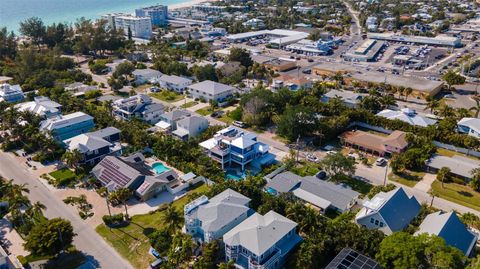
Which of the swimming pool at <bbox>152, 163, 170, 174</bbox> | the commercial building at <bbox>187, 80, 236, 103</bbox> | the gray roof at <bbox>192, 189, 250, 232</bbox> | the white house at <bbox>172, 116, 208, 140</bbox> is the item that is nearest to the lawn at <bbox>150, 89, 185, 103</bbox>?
the commercial building at <bbox>187, 80, 236, 103</bbox>

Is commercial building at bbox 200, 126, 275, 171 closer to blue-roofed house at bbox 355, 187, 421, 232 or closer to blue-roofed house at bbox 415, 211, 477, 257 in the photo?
blue-roofed house at bbox 355, 187, 421, 232

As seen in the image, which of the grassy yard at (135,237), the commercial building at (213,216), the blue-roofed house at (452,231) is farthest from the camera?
the grassy yard at (135,237)

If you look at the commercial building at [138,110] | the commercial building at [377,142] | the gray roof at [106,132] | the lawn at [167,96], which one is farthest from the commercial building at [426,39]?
the gray roof at [106,132]

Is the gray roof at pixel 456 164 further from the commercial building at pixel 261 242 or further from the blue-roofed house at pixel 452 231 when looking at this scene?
the commercial building at pixel 261 242

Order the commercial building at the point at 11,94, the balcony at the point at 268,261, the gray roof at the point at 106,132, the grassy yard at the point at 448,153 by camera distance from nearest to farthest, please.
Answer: the balcony at the point at 268,261 → the grassy yard at the point at 448,153 → the gray roof at the point at 106,132 → the commercial building at the point at 11,94

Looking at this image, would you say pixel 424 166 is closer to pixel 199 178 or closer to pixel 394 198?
pixel 394 198

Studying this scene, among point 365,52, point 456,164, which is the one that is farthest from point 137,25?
point 456,164

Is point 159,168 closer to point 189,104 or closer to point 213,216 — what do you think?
point 213,216
